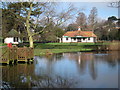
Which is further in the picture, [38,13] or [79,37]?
[79,37]

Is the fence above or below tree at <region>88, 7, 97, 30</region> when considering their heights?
below

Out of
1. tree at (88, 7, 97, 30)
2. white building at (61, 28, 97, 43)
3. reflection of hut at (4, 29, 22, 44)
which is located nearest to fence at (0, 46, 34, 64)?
reflection of hut at (4, 29, 22, 44)

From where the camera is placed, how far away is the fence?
12938 millimetres

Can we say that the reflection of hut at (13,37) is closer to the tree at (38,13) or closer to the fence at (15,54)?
the tree at (38,13)

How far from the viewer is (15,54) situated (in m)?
14.0

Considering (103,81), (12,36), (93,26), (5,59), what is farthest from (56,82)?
(93,26)

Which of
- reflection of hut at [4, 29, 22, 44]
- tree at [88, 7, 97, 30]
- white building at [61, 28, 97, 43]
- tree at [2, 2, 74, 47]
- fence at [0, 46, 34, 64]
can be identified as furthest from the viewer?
tree at [88, 7, 97, 30]

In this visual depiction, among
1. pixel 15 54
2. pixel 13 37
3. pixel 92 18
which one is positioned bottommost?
pixel 15 54

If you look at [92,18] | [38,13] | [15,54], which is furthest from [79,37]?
[15,54]

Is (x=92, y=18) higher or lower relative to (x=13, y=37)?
higher

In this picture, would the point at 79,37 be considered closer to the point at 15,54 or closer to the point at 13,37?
the point at 13,37

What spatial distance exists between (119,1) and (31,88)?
19.0 m

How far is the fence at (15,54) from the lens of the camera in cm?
1294

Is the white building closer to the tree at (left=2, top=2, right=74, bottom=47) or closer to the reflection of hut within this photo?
the reflection of hut
